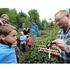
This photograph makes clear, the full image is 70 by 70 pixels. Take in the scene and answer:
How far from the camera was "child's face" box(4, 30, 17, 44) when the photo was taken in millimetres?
1637

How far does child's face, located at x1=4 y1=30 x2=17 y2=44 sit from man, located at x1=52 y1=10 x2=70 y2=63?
332 mm

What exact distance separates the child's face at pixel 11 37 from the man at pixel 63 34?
1.09ft

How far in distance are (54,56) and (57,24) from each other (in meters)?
0.26

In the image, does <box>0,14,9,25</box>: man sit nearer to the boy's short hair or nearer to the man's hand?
the boy's short hair

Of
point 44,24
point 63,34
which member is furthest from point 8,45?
point 63,34

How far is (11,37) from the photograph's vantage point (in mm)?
1639

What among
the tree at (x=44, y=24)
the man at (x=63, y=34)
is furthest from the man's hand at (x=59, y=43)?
the tree at (x=44, y=24)

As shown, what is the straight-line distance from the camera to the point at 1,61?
164cm

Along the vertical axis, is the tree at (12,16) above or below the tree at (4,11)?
below

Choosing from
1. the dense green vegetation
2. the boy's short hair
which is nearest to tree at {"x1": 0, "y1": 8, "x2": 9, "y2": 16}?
the dense green vegetation

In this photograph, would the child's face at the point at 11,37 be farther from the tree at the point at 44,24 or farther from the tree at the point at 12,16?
the tree at the point at 44,24

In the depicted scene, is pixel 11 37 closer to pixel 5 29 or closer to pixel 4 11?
pixel 5 29

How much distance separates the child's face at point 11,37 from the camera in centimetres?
164

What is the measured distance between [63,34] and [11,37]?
1.41 feet
